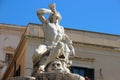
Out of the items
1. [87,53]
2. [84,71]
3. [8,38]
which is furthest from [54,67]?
[8,38]

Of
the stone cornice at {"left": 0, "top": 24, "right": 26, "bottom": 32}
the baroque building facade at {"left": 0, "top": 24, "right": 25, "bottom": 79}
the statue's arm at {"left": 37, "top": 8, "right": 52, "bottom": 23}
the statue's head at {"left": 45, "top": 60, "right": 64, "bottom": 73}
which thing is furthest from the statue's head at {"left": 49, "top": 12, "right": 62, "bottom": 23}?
the stone cornice at {"left": 0, "top": 24, "right": 26, "bottom": 32}

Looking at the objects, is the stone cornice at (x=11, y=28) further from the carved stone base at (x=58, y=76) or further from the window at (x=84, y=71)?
the carved stone base at (x=58, y=76)

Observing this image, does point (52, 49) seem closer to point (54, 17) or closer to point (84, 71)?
point (54, 17)

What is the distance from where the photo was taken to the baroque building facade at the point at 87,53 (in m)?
26.1

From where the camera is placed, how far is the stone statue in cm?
1348

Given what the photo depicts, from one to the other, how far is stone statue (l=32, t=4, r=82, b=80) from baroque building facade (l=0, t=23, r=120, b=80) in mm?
11113

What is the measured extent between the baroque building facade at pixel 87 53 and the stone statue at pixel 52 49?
438 inches

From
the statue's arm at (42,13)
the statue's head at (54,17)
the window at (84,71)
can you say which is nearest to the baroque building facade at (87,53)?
the window at (84,71)

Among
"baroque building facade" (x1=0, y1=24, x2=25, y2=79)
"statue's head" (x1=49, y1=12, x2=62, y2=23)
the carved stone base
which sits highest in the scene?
"baroque building facade" (x1=0, y1=24, x2=25, y2=79)

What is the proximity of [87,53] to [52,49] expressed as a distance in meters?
13.7

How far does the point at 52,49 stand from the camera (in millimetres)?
13742

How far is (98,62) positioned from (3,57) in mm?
14750

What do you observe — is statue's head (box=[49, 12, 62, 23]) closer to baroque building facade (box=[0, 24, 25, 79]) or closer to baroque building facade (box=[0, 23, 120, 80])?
baroque building facade (box=[0, 23, 120, 80])

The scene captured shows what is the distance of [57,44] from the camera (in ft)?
45.0
